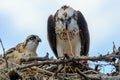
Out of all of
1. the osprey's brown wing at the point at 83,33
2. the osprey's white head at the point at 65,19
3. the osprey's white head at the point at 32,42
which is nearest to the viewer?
the osprey's white head at the point at 32,42

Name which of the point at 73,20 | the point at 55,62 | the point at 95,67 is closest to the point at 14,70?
the point at 55,62

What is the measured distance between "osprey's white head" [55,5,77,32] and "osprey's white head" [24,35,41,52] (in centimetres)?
122

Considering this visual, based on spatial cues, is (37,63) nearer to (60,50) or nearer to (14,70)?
(14,70)

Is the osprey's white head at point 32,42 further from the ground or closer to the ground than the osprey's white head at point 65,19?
closer to the ground

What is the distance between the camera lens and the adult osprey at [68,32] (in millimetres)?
10938

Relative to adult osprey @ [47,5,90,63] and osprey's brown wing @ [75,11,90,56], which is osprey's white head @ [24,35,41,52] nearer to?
adult osprey @ [47,5,90,63]

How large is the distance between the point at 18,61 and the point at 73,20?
2585 mm

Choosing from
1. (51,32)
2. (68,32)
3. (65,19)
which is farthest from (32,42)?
(51,32)

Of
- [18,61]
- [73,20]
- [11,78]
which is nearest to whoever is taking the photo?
[11,78]


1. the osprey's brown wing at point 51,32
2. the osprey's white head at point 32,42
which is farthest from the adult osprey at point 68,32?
the osprey's white head at point 32,42

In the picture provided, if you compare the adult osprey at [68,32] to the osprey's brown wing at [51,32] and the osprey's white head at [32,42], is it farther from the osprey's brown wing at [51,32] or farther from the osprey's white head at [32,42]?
the osprey's white head at [32,42]

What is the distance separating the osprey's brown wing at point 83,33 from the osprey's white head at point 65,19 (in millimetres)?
142

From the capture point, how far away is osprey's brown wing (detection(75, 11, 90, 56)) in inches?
441

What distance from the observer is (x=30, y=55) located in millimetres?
9180
